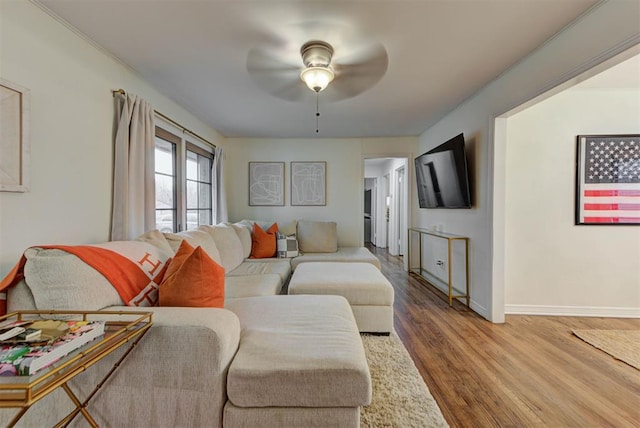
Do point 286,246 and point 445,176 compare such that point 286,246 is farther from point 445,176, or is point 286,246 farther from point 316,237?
point 445,176

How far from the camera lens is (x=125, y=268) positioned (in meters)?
1.34

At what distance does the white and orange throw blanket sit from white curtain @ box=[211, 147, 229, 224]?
248cm

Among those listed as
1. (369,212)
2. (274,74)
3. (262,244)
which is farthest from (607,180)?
(369,212)

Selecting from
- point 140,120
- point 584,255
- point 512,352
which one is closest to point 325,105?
point 140,120

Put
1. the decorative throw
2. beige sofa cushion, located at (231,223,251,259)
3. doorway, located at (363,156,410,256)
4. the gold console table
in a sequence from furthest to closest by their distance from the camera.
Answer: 1. doorway, located at (363,156,410,256)
2. the decorative throw
3. beige sofa cushion, located at (231,223,251,259)
4. the gold console table

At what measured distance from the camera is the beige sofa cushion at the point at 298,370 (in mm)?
1070

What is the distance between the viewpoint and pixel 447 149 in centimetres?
312

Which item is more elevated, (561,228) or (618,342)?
(561,228)

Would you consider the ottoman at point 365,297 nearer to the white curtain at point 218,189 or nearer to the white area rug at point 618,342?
the white area rug at point 618,342

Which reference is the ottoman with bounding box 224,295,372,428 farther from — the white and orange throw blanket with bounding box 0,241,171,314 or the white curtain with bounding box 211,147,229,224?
the white curtain with bounding box 211,147,229,224

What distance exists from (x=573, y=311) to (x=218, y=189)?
14.9 feet

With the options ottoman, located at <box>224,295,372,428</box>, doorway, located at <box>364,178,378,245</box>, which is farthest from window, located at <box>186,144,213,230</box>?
doorway, located at <box>364,178,378,245</box>

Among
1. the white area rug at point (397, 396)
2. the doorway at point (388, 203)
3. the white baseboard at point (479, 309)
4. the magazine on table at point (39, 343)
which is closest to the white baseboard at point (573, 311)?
the white baseboard at point (479, 309)

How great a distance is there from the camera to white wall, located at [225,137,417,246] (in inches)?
178
